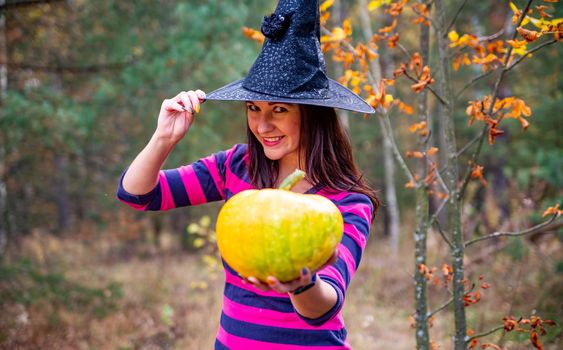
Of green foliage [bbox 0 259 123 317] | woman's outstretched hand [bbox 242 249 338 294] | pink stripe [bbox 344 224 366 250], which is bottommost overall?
green foliage [bbox 0 259 123 317]

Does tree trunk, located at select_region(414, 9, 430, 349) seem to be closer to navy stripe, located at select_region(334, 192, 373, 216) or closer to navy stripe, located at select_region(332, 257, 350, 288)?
navy stripe, located at select_region(334, 192, 373, 216)

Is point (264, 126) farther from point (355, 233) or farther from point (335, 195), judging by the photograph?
point (355, 233)

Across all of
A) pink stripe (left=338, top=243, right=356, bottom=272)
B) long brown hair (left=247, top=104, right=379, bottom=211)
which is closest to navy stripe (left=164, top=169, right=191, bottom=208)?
long brown hair (left=247, top=104, right=379, bottom=211)

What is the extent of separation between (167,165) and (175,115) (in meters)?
6.52

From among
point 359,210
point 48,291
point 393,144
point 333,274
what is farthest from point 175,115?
point 48,291

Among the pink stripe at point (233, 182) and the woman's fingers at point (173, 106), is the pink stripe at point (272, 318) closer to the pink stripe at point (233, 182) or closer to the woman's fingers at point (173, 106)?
the pink stripe at point (233, 182)

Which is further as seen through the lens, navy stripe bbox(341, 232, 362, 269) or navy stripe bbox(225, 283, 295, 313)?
navy stripe bbox(225, 283, 295, 313)

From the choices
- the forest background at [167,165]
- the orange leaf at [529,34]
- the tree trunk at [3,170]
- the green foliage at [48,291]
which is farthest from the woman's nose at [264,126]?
the tree trunk at [3,170]

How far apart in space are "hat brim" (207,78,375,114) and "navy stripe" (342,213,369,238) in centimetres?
38

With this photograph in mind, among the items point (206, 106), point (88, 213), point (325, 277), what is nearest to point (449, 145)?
point (325, 277)

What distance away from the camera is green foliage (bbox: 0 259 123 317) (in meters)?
5.11

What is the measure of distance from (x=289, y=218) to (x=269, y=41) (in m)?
0.88

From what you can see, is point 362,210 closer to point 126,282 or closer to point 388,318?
point 388,318

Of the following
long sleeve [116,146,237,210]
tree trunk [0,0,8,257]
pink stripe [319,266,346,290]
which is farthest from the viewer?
tree trunk [0,0,8,257]
